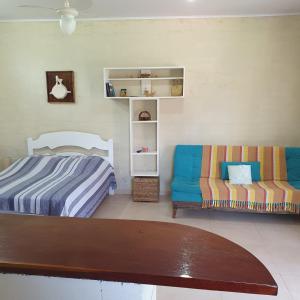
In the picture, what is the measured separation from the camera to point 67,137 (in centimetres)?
410

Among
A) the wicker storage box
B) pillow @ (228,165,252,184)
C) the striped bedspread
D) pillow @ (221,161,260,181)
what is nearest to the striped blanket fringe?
pillow @ (228,165,252,184)

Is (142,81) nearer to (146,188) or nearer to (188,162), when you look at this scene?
(188,162)

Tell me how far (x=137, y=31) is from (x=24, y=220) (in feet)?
11.4

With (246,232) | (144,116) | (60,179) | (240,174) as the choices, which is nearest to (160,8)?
(144,116)

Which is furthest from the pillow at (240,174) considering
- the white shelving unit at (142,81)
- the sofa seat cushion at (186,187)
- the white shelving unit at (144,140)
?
the white shelving unit at (142,81)

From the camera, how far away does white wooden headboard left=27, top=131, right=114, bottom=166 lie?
405 centimetres

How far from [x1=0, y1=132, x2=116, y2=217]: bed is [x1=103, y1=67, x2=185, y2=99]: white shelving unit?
811mm

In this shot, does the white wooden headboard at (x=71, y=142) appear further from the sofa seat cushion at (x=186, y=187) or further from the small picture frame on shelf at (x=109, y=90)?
the sofa seat cushion at (x=186, y=187)

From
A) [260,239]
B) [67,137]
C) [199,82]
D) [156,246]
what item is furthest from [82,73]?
[156,246]

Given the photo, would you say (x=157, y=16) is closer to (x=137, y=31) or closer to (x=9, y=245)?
(x=137, y=31)

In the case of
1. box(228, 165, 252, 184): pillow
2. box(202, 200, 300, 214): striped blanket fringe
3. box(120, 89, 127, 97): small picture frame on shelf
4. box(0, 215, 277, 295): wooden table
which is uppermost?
box(120, 89, 127, 97): small picture frame on shelf

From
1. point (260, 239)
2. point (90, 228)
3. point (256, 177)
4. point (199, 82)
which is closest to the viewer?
point (90, 228)

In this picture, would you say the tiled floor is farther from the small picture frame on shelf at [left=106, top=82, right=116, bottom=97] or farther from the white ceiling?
the white ceiling

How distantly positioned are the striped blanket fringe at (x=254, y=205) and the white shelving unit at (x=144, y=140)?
3.15 feet
